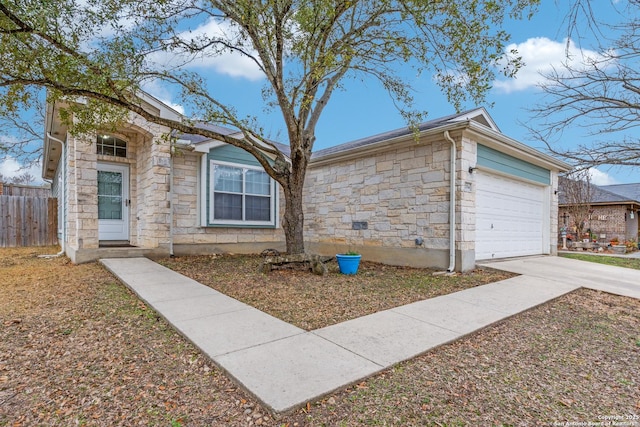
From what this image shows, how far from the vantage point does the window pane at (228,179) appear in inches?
340

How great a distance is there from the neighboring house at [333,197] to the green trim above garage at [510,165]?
29mm

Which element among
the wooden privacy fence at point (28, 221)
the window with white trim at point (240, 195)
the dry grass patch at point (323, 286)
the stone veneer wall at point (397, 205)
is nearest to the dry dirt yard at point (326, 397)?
the dry grass patch at point (323, 286)

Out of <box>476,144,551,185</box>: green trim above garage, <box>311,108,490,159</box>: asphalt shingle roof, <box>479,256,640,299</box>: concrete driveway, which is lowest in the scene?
<box>479,256,640,299</box>: concrete driveway

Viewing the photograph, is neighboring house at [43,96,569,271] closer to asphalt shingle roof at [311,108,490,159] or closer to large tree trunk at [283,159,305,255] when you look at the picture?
asphalt shingle roof at [311,108,490,159]

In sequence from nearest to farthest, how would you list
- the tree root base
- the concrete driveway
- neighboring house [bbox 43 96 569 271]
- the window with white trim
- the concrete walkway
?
the concrete walkway → the concrete driveway → the tree root base → neighboring house [bbox 43 96 569 271] → the window with white trim

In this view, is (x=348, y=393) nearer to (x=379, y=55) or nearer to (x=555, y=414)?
(x=555, y=414)

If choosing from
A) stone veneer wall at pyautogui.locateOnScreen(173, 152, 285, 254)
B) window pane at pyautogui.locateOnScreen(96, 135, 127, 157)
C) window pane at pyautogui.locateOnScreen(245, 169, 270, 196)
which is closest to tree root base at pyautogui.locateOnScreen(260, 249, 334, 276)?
stone veneer wall at pyautogui.locateOnScreen(173, 152, 285, 254)

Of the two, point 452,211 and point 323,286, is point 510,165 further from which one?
point 323,286

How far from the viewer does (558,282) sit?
5742mm

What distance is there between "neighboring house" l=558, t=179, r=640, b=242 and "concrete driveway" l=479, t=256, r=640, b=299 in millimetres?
10178

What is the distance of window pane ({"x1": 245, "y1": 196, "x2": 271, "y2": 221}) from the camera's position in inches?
362

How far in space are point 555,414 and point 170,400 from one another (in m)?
2.45

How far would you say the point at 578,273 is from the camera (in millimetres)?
6625

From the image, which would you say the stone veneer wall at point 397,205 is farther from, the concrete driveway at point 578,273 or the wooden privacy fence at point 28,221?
the wooden privacy fence at point 28,221
